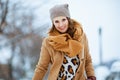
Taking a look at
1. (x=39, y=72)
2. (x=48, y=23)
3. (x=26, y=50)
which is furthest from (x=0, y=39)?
(x=39, y=72)

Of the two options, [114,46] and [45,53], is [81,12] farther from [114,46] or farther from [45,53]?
[45,53]

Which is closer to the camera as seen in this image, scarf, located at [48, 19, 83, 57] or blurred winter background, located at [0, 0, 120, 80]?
scarf, located at [48, 19, 83, 57]

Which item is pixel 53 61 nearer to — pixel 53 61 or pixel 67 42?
pixel 53 61

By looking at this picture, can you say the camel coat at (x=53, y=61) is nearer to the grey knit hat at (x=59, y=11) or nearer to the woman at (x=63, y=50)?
the woman at (x=63, y=50)

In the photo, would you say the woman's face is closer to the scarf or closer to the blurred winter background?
the scarf

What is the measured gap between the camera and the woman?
1251 mm

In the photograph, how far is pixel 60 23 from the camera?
1.26 metres

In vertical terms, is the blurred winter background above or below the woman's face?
below

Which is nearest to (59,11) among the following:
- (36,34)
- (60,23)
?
(60,23)

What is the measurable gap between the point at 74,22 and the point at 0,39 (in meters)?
1.70

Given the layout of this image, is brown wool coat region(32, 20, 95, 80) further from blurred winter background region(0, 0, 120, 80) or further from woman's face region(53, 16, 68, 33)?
blurred winter background region(0, 0, 120, 80)

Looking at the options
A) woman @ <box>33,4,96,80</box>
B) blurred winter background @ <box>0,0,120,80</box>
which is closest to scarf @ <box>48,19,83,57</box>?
woman @ <box>33,4,96,80</box>

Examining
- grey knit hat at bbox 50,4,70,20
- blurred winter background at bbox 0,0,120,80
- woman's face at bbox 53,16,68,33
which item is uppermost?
grey knit hat at bbox 50,4,70,20

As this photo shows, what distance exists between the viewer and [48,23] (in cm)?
278
